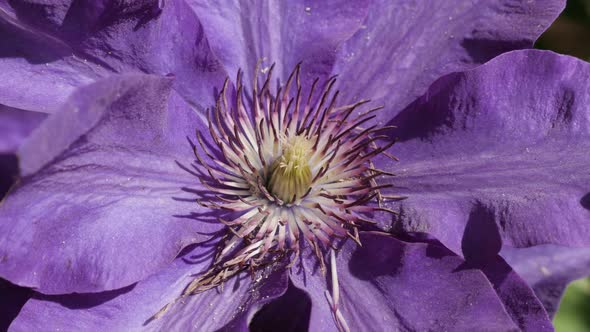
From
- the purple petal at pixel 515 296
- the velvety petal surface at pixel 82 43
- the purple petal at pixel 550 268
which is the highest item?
the velvety petal surface at pixel 82 43

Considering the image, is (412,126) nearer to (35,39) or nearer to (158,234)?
(158,234)

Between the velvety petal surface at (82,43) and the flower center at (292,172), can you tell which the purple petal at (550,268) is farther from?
the velvety petal surface at (82,43)

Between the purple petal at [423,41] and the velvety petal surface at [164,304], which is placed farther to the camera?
the purple petal at [423,41]

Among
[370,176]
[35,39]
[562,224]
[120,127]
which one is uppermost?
[35,39]

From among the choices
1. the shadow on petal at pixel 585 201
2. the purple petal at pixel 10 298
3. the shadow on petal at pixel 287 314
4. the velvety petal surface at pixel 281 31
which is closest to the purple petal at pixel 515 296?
the shadow on petal at pixel 585 201

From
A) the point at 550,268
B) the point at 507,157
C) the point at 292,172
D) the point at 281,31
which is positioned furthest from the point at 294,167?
the point at 550,268

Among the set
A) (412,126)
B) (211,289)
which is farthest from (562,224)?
(211,289)

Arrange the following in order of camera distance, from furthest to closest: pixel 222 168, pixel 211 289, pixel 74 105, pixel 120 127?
pixel 222 168 → pixel 211 289 → pixel 120 127 → pixel 74 105

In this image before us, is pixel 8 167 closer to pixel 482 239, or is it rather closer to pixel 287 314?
pixel 287 314

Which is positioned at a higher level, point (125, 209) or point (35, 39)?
point (35, 39)
